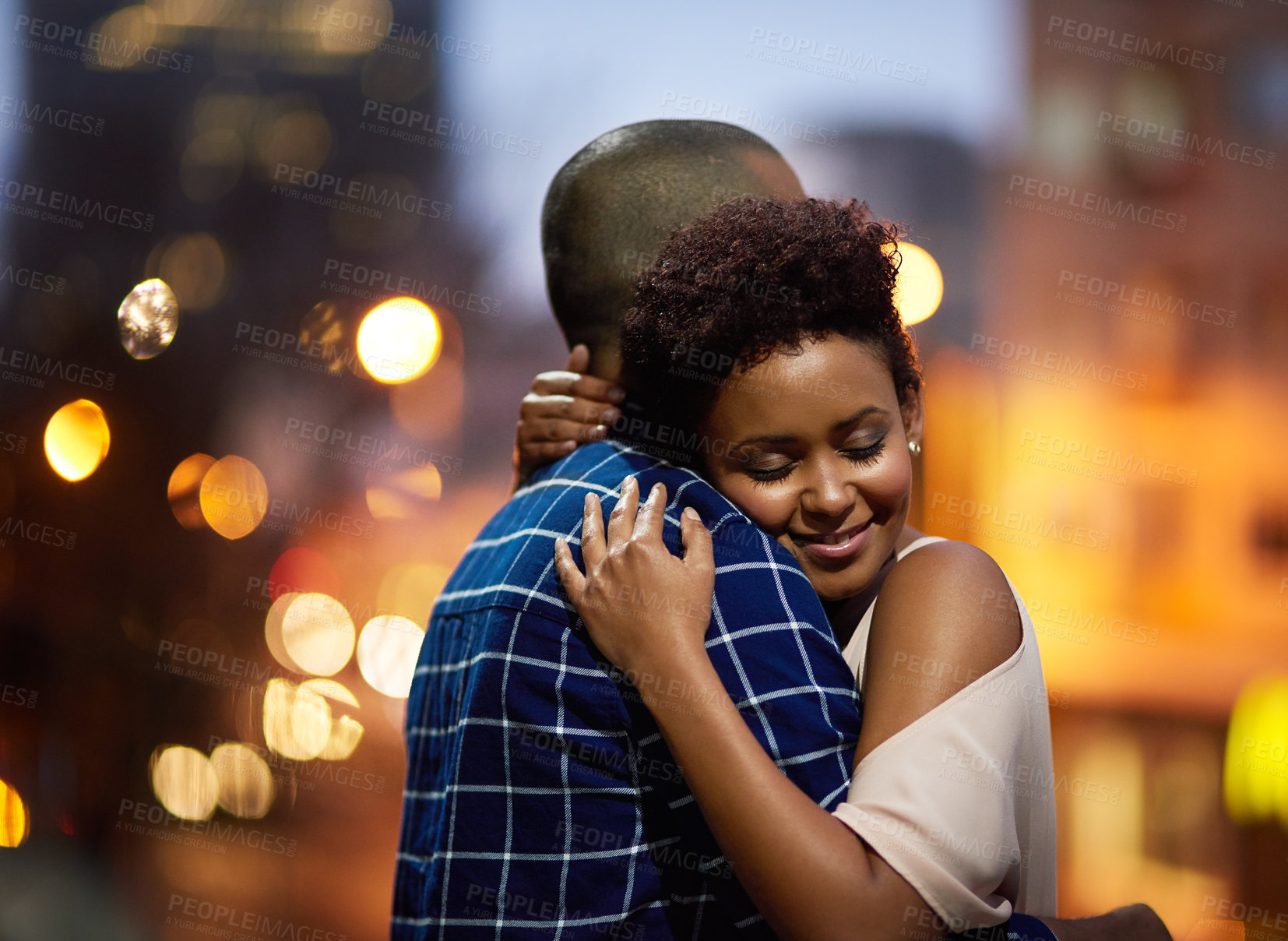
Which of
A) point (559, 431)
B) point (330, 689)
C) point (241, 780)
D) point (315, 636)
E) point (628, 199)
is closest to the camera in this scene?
point (628, 199)

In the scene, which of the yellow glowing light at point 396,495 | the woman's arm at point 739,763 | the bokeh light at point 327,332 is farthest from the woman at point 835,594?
the yellow glowing light at point 396,495

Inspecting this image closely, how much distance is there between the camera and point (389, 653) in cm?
839

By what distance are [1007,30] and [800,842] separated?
31.8 ft

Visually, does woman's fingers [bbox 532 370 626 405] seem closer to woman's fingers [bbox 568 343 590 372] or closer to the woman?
woman's fingers [bbox 568 343 590 372]

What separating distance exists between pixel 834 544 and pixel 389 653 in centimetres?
780

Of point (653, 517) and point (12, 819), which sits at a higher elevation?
point (653, 517)

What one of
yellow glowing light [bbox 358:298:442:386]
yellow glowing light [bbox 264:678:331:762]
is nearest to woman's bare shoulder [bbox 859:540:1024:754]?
yellow glowing light [bbox 358:298:442:386]

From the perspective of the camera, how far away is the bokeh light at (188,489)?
248 inches

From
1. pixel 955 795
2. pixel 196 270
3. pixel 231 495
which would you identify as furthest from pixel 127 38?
pixel 955 795

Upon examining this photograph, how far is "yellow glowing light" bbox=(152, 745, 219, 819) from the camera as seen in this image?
20.5 feet

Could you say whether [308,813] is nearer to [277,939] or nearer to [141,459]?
[277,939]

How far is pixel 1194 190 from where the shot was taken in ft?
26.2

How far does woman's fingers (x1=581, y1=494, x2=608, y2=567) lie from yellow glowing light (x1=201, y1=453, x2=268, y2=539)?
616cm

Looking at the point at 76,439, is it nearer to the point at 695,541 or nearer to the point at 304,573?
the point at 304,573
